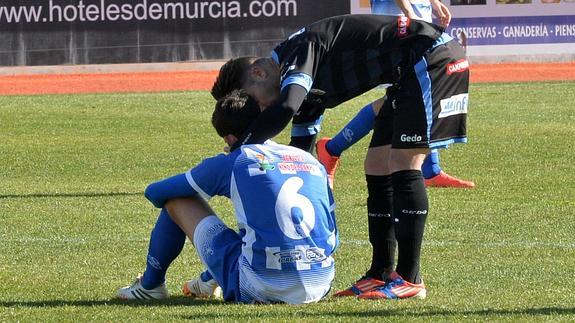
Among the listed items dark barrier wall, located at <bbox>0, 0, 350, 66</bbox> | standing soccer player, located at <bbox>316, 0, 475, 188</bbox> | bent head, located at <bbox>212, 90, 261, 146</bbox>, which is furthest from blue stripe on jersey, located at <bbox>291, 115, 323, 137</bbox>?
dark barrier wall, located at <bbox>0, 0, 350, 66</bbox>

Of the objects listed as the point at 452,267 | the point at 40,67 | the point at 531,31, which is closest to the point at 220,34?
the point at 40,67

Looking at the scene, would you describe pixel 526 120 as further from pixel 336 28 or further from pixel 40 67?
pixel 40 67

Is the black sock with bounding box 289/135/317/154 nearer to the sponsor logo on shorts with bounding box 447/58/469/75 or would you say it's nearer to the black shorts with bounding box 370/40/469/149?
the black shorts with bounding box 370/40/469/149

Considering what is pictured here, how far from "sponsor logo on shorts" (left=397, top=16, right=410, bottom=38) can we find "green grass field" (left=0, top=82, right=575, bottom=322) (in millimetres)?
1246

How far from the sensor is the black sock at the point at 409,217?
18.6 ft

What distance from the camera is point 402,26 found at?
5723 mm

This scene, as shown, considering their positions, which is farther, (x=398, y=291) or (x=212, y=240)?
(x=398, y=291)

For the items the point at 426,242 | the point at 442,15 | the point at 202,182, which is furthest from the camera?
the point at 442,15

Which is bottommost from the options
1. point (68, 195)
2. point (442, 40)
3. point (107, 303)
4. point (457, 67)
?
point (68, 195)

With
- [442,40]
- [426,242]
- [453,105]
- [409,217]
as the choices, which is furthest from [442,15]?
[409,217]

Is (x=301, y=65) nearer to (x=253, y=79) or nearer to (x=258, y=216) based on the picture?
(x=253, y=79)

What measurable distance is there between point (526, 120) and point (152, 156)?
5078 millimetres

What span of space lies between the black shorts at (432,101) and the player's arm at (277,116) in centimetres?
57

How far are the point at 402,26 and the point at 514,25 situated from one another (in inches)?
831
